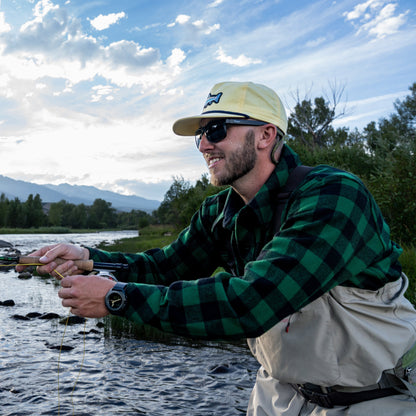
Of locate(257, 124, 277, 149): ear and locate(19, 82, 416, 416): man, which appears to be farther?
locate(257, 124, 277, 149): ear

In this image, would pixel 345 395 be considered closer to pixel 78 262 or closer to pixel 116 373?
pixel 78 262

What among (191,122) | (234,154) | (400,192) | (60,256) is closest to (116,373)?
(60,256)

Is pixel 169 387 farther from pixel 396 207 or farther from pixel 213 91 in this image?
pixel 396 207

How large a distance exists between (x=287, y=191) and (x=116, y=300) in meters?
1.15

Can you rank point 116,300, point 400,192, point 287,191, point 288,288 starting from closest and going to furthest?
point 288,288 → point 116,300 → point 287,191 → point 400,192

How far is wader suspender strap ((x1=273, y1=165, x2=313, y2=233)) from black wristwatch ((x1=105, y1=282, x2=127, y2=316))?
977 millimetres

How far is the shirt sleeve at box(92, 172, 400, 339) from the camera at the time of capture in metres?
1.96

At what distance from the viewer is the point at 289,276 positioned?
1.96 m

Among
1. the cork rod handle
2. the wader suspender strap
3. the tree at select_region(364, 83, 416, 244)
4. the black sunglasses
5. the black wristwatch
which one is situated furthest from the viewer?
the tree at select_region(364, 83, 416, 244)

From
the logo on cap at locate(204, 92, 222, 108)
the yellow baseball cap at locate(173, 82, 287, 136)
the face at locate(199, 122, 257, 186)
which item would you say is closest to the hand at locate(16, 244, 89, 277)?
the face at locate(199, 122, 257, 186)

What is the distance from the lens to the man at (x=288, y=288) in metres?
1.98

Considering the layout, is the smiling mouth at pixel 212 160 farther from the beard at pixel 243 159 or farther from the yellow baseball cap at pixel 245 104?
the yellow baseball cap at pixel 245 104

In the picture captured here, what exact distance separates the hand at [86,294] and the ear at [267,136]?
1.33m

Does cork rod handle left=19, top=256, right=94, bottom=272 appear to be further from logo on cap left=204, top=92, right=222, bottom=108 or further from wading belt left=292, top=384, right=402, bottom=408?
wading belt left=292, top=384, right=402, bottom=408
